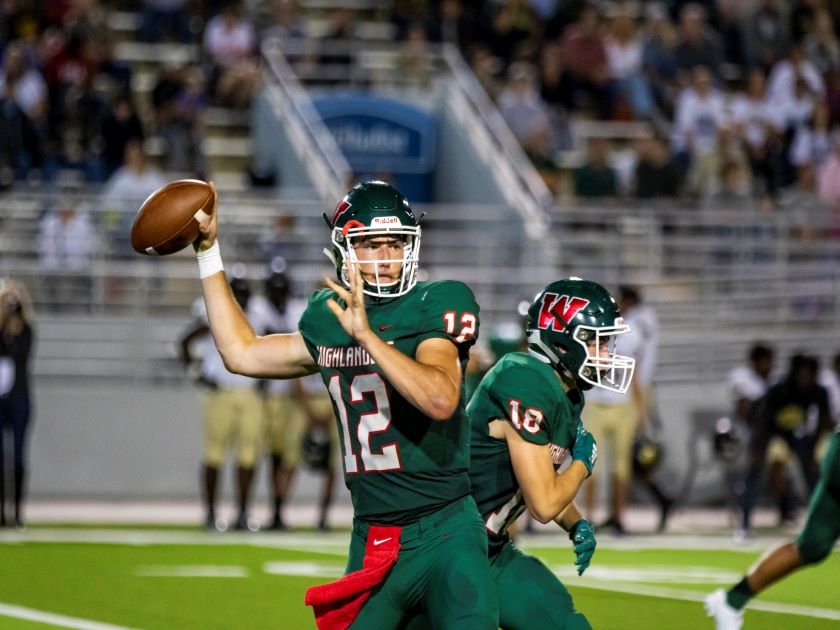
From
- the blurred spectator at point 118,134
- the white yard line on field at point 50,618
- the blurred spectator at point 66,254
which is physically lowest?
the white yard line on field at point 50,618

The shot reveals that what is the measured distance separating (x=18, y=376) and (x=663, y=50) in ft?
31.1

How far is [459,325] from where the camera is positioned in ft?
15.2

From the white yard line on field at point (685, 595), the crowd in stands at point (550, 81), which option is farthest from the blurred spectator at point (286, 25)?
the white yard line on field at point (685, 595)

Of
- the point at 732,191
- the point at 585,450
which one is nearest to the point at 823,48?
the point at 732,191

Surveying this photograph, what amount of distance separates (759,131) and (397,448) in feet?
45.1

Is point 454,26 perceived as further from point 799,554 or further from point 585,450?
point 585,450

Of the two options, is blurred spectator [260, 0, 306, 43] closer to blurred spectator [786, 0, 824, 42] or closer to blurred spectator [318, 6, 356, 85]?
blurred spectator [318, 6, 356, 85]

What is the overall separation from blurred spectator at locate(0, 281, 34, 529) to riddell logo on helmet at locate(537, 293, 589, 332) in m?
7.06

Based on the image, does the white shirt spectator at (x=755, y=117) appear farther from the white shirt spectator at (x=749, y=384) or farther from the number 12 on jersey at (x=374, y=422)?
the number 12 on jersey at (x=374, y=422)

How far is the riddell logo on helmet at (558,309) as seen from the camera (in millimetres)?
5219

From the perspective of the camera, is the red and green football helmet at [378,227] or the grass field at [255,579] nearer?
the red and green football helmet at [378,227]

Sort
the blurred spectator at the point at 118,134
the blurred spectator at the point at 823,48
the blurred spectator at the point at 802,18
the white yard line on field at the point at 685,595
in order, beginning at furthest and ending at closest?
the blurred spectator at the point at 802,18 → the blurred spectator at the point at 823,48 → the blurred spectator at the point at 118,134 → the white yard line on field at the point at 685,595

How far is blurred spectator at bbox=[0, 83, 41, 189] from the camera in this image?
1562 centimetres

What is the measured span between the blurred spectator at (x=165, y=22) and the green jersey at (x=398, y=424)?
13837 mm
